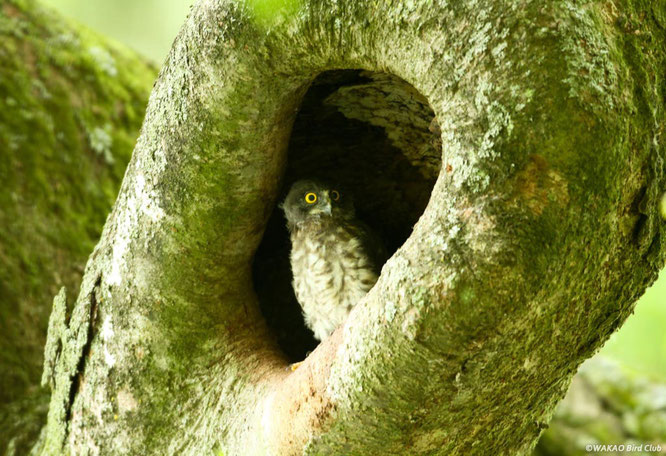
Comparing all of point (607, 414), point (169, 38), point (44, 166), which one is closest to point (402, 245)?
point (44, 166)

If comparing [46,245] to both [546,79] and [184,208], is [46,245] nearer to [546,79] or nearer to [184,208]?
[184,208]

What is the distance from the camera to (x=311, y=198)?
11.2 ft

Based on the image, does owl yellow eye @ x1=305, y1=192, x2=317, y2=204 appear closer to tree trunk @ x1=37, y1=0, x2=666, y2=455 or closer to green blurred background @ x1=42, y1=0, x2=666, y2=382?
tree trunk @ x1=37, y1=0, x2=666, y2=455

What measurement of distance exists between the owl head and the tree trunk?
0.66 meters

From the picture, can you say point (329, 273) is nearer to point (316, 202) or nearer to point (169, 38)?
point (316, 202)

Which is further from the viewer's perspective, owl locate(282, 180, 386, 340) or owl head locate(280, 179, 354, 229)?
owl head locate(280, 179, 354, 229)

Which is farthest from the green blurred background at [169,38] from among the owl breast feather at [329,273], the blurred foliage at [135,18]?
the owl breast feather at [329,273]

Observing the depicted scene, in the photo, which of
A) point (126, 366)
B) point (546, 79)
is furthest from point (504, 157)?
point (126, 366)

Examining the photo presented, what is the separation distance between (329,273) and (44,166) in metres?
1.74

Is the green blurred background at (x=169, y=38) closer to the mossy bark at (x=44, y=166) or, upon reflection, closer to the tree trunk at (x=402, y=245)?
the tree trunk at (x=402, y=245)

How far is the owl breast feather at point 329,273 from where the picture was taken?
3223mm

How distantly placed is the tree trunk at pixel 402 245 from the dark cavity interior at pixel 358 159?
0.12 feet

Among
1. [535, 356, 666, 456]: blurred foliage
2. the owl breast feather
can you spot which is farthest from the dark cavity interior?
[535, 356, 666, 456]: blurred foliage

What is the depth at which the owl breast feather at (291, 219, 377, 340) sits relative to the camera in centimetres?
322
